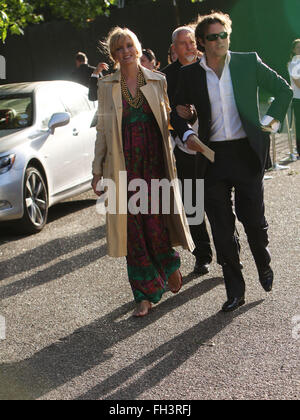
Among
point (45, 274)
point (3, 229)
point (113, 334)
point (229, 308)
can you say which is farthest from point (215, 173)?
point (3, 229)

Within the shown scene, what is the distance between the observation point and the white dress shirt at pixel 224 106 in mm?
5805

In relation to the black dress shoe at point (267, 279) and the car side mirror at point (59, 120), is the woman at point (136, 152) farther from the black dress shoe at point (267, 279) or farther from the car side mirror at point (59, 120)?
the car side mirror at point (59, 120)

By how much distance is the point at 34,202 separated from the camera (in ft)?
32.0

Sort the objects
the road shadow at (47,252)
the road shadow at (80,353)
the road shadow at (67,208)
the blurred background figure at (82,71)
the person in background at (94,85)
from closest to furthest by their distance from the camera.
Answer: the road shadow at (80,353) < the road shadow at (47,252) < the person in background at (94,85) < the road shadow at (67,208) < the blurred background figure at (82,71)

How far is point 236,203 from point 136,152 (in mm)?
809

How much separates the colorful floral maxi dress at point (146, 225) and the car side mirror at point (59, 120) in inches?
157

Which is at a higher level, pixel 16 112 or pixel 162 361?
pixel 16 112

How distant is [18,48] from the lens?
2441cm

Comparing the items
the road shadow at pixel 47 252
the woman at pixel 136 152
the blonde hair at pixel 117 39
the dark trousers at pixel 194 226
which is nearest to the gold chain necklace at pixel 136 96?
the woman at pixel 136 152

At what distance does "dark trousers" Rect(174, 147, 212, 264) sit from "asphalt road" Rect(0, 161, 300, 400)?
0.54 feet

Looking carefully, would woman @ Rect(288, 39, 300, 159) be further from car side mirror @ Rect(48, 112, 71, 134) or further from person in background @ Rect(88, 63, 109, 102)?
car side mirror @ Rect(48, 112, 71, 134)

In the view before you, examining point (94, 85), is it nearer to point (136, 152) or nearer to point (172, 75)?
point (172, 75)

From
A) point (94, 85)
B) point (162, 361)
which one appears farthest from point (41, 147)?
point (162, 361)

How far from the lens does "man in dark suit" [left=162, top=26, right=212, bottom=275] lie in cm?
702
